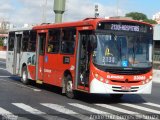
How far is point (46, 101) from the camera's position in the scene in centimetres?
1552

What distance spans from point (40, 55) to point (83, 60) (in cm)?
476

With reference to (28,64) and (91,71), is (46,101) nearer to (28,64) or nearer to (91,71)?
(91,71)

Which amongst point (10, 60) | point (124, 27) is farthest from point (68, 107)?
point (10, 60)

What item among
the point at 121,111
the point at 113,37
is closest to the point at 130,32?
the point at 113,37

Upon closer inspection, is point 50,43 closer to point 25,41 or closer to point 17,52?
point 25,41

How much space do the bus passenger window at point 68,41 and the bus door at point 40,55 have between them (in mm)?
2365

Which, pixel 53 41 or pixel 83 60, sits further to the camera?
pixel 53 41

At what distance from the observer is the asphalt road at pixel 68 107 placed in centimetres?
1216

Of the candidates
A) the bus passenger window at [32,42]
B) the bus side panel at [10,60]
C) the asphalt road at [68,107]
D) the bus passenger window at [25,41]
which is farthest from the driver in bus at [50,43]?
the bus side panel at [10,60]

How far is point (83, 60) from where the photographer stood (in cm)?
1600

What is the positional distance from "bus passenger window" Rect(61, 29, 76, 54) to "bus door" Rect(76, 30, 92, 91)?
60 cm

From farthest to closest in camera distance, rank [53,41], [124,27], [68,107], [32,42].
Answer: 1. [32,42]
2. [53,41]
3. [124,27]
4. [68,107]

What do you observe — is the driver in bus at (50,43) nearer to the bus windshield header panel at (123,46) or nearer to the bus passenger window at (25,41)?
the bus passenger window at (25,41)

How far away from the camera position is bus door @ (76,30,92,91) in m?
15.6
